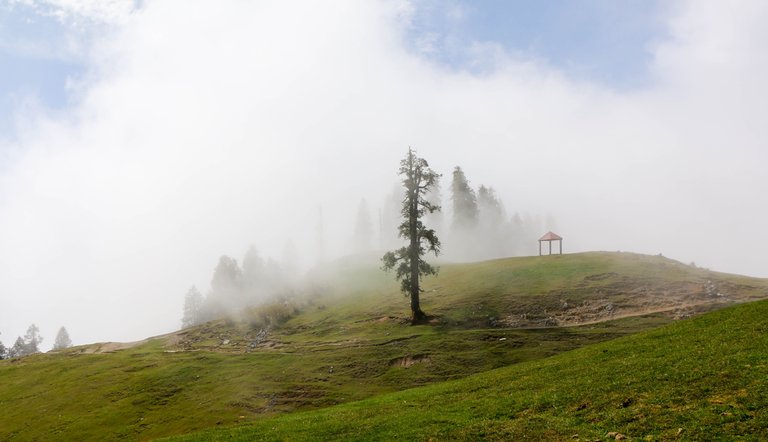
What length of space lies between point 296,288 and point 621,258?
71392 mm

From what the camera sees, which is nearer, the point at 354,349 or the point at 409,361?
the point at 409,361

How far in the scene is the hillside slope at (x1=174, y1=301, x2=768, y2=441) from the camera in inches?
741

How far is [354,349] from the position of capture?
58656 millimetres

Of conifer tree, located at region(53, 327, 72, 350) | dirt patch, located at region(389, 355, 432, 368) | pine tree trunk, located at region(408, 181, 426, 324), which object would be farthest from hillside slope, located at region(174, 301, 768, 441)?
conifer tree, located at region(53, 327, 72, 350)

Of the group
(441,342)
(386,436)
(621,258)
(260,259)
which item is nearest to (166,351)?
(441,342)

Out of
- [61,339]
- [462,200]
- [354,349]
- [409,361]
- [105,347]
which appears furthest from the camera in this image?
[61,339]

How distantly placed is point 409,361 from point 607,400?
30.8 meters

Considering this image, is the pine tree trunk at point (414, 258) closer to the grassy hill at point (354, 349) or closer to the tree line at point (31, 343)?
the grassy hill at point (354, 349)

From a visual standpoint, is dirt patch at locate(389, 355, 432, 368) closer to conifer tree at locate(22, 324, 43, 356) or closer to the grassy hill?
the grassy hill

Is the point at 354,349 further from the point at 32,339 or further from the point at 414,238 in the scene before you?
the point at 32,339

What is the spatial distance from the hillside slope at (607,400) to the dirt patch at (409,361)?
14115mm

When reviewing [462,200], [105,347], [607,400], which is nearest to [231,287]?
[105,347]

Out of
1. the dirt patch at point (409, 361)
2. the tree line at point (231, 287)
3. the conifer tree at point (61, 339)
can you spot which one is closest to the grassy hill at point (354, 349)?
the dirt patch at point (409, 361)

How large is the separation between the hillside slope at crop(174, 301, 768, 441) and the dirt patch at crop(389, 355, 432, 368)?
1411cm
